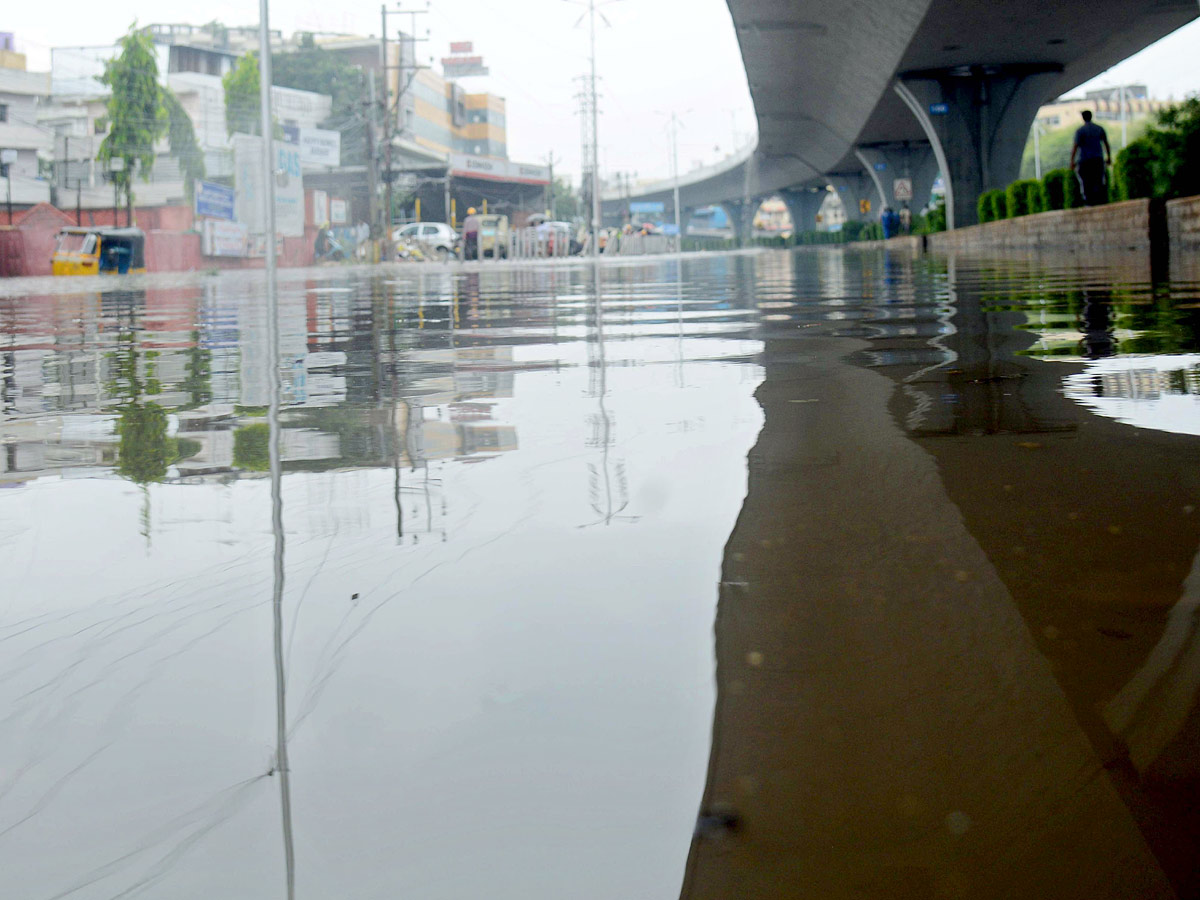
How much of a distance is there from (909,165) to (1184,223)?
4411cm

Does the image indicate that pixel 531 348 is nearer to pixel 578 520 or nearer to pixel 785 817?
pixel 578 520

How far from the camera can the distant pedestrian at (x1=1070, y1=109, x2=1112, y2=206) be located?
715 inches

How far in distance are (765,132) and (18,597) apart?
199 ft

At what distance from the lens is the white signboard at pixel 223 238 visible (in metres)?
51.9

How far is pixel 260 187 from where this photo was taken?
55.2m

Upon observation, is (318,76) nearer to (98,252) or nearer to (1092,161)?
(98,252)

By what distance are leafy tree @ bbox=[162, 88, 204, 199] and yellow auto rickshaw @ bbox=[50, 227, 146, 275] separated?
14.4 m

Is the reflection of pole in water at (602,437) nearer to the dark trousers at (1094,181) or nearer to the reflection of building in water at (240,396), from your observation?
the reflection of building in water at (240,396)

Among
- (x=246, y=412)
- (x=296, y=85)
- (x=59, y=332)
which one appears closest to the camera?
(x=246, y=412)

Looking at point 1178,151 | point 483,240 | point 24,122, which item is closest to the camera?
point 1178,151

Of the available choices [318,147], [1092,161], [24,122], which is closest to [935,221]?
[1092,161]

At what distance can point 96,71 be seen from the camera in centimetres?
6094

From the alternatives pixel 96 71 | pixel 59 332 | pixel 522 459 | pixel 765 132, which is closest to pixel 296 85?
pixel 96 71

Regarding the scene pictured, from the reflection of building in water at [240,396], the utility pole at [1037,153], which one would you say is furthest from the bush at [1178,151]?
the utility pole at [1037,153]
